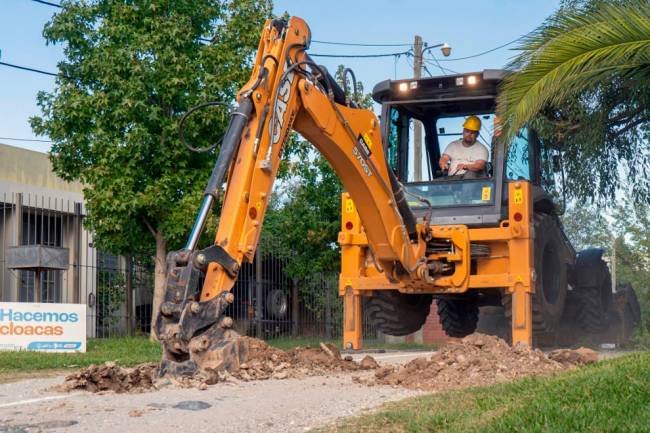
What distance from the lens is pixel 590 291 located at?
53.3ft

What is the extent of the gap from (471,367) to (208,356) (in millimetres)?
2641

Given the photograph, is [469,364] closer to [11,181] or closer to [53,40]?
[53,40]

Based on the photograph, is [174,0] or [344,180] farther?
[174,0]

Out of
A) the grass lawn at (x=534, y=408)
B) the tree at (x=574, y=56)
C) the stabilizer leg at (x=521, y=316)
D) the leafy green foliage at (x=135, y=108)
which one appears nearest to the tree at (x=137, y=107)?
the leafy green foliage at (x=135, y=108)

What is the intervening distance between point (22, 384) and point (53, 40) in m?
10.6

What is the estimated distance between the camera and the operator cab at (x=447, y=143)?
1354cm

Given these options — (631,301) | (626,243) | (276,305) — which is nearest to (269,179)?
(631,301)

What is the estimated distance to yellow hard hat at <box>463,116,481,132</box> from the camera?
46.5 ft

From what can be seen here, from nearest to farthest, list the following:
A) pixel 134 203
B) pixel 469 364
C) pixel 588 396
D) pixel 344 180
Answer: pixel 588 396 → pixel 469 364 → pixel 344 180 → pixel 134 203

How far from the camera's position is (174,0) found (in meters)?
19.4

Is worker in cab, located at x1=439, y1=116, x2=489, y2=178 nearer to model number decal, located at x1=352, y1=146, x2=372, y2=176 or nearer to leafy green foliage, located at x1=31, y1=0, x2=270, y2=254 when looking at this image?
model number decal, located at x1=352, y1=146, x2=372, y2=176

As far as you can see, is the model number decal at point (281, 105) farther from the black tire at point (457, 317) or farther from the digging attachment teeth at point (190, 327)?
the black tire at point (457, 317)

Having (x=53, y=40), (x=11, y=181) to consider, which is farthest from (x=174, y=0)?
(x=11, y=181)

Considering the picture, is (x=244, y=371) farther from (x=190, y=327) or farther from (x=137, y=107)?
(x=137, y=107)
